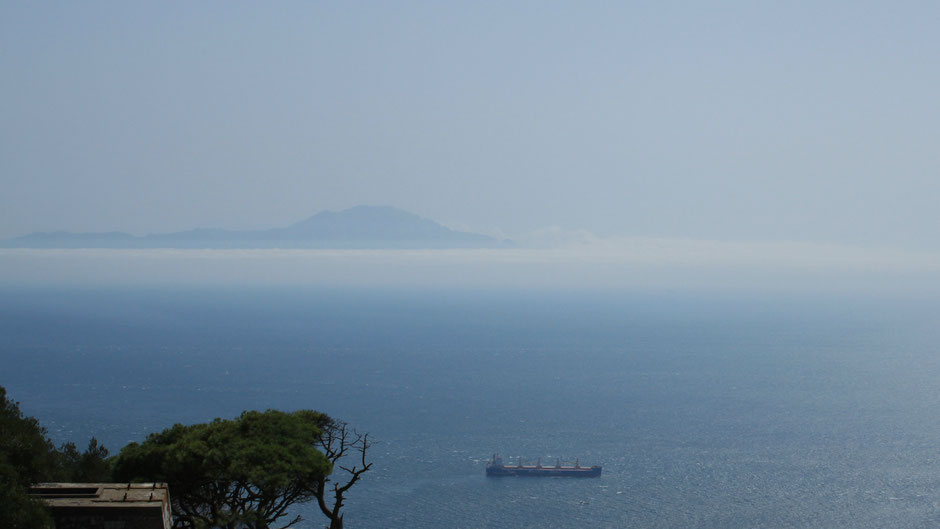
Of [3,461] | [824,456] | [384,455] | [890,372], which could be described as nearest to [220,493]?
[3,461]

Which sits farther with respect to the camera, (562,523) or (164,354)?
(164,354)

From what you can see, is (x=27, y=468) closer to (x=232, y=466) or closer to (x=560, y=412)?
(x=232, y=466)

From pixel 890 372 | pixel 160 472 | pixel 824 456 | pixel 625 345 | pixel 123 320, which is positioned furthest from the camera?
pixel 123 320

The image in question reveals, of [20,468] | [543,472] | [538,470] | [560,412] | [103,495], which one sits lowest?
[543,472]

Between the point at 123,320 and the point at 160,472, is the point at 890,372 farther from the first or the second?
the point at 123,320

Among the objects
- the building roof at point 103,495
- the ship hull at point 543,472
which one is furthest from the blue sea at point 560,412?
the building roof at point 103,495

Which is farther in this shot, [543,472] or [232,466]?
[543,472]

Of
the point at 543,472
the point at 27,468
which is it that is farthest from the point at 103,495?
the point at 543,472

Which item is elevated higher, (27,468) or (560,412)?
(27,468)
